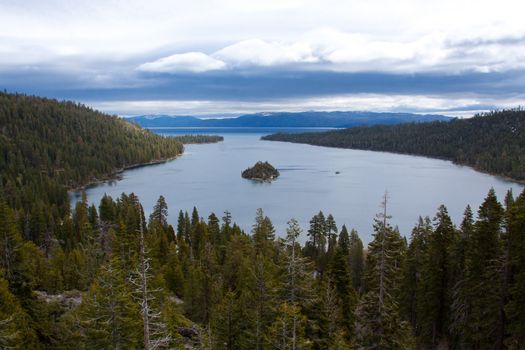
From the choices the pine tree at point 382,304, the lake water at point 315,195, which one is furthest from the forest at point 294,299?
the lake water at point 315,195

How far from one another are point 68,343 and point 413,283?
34681 mm

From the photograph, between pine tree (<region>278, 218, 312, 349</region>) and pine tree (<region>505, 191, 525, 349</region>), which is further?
pine tree (<region>505, 191, 525, 349</region>)

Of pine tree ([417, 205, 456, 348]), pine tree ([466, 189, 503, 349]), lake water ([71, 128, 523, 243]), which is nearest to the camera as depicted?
pine tree ([466, 189, 503, 349])

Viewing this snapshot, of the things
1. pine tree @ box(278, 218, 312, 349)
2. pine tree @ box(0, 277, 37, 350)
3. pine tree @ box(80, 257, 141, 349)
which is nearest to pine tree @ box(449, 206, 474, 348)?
pine tree @ box(278, 218, 312, 349)

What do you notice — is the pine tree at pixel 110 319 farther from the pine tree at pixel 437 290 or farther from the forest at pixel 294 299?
the pine tree at pixel 437 290

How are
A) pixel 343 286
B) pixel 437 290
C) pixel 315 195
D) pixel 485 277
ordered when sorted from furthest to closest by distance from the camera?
pixel 315 195, pixel 437 290, pixel 343 286, pixel 485 277

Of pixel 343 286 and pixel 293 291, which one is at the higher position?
pixel 293 291

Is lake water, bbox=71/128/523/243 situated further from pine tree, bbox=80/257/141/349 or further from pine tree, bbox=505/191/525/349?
pine tree, bbox=80/257/141/349

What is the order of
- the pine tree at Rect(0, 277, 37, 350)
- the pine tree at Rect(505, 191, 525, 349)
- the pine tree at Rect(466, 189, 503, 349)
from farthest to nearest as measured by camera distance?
the pine tree at Rect(466, 189, 503, 349)
the pine tree at Rect(505, 191, 525, 349)
the pine tree at Rect(0, 277, 37, 350)

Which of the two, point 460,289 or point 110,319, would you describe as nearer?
point 110,319

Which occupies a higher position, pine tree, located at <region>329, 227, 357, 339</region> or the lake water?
pine tree, located at <region>329, 227, 357, 339</region>

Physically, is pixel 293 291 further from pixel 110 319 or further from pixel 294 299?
pixel 110 319

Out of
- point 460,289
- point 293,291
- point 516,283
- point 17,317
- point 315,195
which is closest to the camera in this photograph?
point 293,291

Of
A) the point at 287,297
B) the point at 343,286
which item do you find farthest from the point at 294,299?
the point at 343,286
